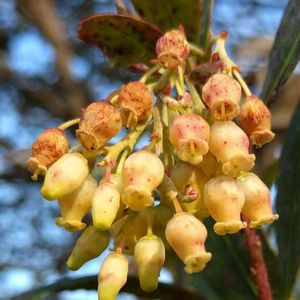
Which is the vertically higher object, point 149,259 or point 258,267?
point 149,259

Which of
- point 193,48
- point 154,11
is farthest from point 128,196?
point 154,11

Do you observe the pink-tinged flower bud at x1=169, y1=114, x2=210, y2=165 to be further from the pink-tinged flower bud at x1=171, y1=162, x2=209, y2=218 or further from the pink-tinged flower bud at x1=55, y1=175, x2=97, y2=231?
the pink-tinged flower bud at x1=55, y1=175, x2=97, y2=231

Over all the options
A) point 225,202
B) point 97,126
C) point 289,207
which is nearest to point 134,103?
point 97,126

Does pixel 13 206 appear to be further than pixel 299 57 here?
Yes

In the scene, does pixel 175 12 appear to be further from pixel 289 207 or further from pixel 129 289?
pixel 129 289

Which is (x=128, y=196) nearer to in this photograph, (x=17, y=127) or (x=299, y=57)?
(x=299, y=57)

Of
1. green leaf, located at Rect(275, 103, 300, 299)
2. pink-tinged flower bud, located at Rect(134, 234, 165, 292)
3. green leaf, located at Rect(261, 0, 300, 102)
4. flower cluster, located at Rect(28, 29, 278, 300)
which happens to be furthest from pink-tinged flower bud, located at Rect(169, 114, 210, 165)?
green leaf, located at Rect(275, 103, 300, 299)
